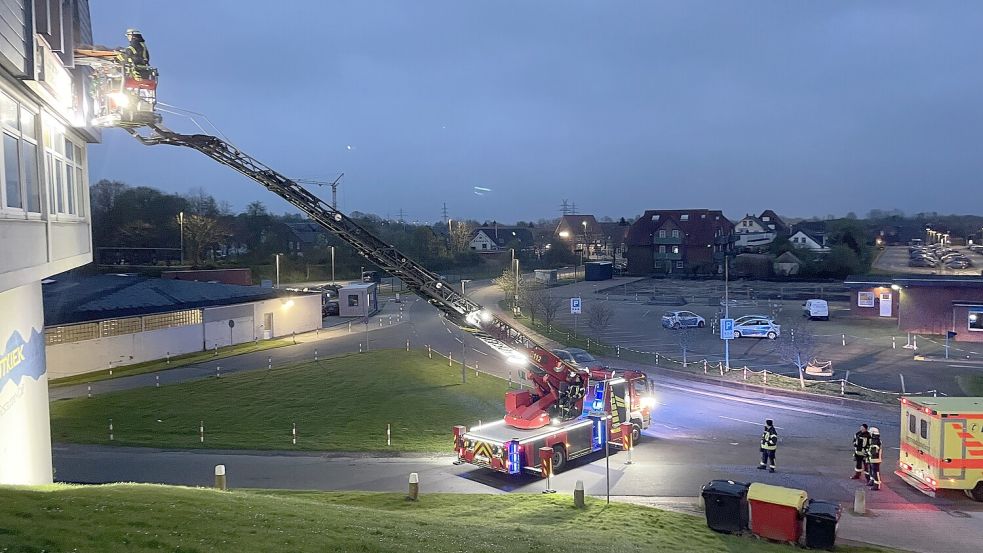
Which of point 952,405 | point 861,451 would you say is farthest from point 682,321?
point 952,405

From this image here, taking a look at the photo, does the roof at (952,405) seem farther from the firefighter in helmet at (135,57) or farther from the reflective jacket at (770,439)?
the firefighter in helmet at (135,57)

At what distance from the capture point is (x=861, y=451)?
1518 centimetres

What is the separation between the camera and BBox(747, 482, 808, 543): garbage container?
11.1 m

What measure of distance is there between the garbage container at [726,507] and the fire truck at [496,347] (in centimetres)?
238

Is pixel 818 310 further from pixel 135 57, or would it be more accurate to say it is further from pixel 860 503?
pixel 135 57

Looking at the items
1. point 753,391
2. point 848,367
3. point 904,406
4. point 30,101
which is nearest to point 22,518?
point 30,101

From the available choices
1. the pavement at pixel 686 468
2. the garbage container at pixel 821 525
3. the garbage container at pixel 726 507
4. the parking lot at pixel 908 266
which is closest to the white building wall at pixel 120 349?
the pavement at pixel 686 468

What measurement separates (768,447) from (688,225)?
7345 centimetres

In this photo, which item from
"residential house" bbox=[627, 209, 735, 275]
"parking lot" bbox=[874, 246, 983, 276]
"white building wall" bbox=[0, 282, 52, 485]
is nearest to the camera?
"white building wall" bbox=[0, 282, 52, 485]

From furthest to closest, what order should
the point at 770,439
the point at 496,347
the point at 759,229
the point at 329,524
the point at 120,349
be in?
the point at 759,229, the point at 120,349, the point at 496,347, the point at 770,439, the point at 329,524

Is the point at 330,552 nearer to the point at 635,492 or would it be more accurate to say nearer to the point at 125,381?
the point at 635,492

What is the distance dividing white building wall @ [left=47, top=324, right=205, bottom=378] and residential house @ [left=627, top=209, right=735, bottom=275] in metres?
62.6

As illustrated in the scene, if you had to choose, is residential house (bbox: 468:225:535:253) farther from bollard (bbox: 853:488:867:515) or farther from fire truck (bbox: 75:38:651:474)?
bollard (bbox: 853:488:867:515)

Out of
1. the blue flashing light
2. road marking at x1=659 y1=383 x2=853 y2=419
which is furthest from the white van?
the blue flashing light
